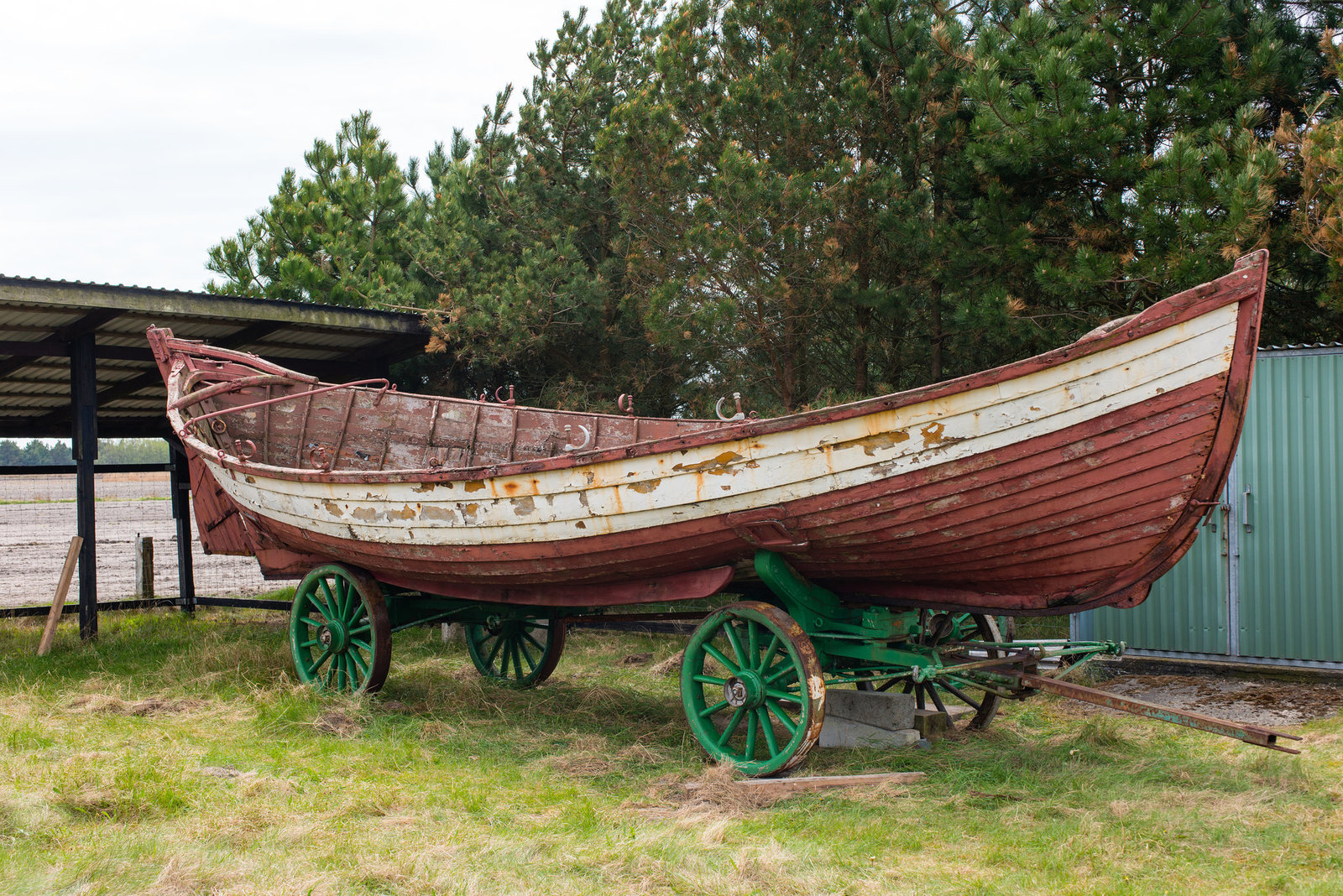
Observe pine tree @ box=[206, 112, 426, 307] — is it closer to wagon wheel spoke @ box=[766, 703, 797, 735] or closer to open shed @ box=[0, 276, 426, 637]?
open shed @ box=[0, 276, 426, 637]

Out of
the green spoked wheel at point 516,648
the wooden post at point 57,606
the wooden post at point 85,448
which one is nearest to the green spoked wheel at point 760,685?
the green spoked wheel at point 516,648

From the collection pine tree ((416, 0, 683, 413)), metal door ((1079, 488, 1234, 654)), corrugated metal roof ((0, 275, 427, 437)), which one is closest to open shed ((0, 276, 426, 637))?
corrugated metal roof ((0, 275, 427, 437))

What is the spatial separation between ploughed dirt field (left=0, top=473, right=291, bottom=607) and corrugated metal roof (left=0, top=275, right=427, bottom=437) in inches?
62.0

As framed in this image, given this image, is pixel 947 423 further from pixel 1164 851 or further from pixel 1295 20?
pixel 1295 20

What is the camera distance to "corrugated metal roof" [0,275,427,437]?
833 cm

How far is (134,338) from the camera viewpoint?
9.76 m

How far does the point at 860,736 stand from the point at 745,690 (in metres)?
0.98

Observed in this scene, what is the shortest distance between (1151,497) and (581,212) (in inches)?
354

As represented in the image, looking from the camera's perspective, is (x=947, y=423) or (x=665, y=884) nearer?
(x=665, y=884)

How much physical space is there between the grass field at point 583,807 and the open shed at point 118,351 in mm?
3136

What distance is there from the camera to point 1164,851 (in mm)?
3648

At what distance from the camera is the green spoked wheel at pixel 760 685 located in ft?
15.1

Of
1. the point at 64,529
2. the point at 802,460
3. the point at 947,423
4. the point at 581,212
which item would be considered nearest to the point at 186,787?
the point at 802,460

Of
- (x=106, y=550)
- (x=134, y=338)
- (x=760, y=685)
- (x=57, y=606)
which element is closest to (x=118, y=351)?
(x=134, y=338)
